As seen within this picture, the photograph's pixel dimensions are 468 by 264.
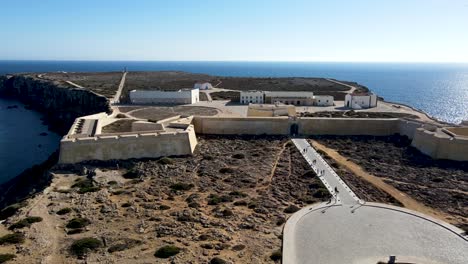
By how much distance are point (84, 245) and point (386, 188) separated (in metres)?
18.0

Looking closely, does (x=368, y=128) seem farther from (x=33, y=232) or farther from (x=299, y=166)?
(x=33, y=232)

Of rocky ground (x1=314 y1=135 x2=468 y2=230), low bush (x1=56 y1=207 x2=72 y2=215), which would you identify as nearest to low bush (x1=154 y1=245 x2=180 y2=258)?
low bush (x1=56 y1=207 x2=72 y2=215)

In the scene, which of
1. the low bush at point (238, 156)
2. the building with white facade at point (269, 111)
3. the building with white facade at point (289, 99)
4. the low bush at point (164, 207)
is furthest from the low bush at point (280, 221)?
the building with white facade at point (289, 99)

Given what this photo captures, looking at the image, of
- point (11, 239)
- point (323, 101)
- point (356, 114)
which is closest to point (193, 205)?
point (11, 239)

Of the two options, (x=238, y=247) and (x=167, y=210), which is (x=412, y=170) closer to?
(x=238, y=247)

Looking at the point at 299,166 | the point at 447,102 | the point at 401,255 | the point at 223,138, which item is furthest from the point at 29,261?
the point at 447,102

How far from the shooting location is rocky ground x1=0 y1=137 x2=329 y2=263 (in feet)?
52.1

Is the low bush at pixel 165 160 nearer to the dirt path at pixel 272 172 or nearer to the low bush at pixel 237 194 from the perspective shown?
the low bush at pixel 237 194

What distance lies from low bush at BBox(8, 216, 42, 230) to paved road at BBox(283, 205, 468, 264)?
39.5ft

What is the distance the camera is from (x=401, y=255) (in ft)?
52.1

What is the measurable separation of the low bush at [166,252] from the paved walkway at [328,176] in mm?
10082

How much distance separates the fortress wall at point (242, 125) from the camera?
3766cm

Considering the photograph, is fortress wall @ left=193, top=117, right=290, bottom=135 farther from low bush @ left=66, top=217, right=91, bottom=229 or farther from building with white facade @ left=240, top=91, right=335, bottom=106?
low bush @ left=66, top=217, right=91, bottom=229

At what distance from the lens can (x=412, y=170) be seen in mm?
27625
